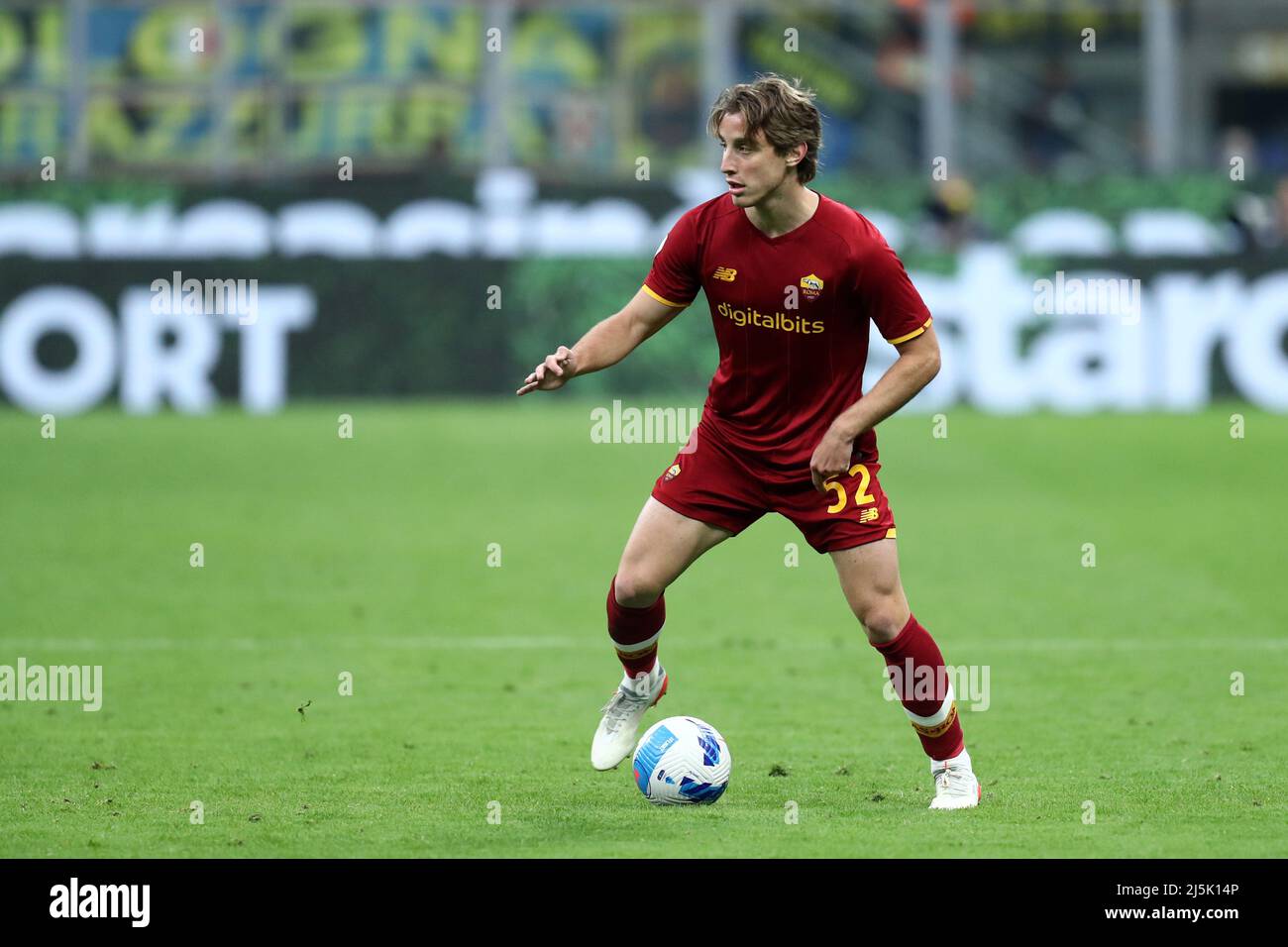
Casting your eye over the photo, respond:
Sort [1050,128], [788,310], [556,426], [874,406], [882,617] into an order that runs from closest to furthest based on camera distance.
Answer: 1. [874,406]
2. [882,617]
3. [788,310]
4. [556,426]
5. [1050,128]

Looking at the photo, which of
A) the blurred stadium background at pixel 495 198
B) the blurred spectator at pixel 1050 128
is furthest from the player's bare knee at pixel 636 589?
the blurred spectator at pixel 1050 128

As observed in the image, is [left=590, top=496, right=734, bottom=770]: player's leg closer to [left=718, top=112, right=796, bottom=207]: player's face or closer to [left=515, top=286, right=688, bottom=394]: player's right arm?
[left=515, top=286, right=688, bottom=394]: player's right arm

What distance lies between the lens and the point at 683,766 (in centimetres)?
686

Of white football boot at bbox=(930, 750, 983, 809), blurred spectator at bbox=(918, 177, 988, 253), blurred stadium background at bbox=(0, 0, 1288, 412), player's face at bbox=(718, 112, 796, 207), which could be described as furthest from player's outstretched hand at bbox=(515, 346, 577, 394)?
blurred spectator at bbox=(918, 177, 988, 253)

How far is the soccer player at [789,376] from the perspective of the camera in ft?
21.7

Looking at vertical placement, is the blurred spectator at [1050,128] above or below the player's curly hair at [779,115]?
above

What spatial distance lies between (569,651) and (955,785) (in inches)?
146

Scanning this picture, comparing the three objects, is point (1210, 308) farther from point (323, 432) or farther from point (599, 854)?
point (599, 854)

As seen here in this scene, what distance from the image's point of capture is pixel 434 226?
23.0m

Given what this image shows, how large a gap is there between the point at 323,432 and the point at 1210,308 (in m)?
9.23

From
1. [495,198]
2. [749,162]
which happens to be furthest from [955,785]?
[495,198]

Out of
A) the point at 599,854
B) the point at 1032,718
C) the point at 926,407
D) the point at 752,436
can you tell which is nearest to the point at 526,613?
the point at 1032,718

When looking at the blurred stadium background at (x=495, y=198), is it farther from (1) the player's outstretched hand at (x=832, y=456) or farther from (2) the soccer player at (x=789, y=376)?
(1) the player's outstretched hand at (x=832, y=456)

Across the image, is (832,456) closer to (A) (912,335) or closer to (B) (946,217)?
(A) (912,335)
